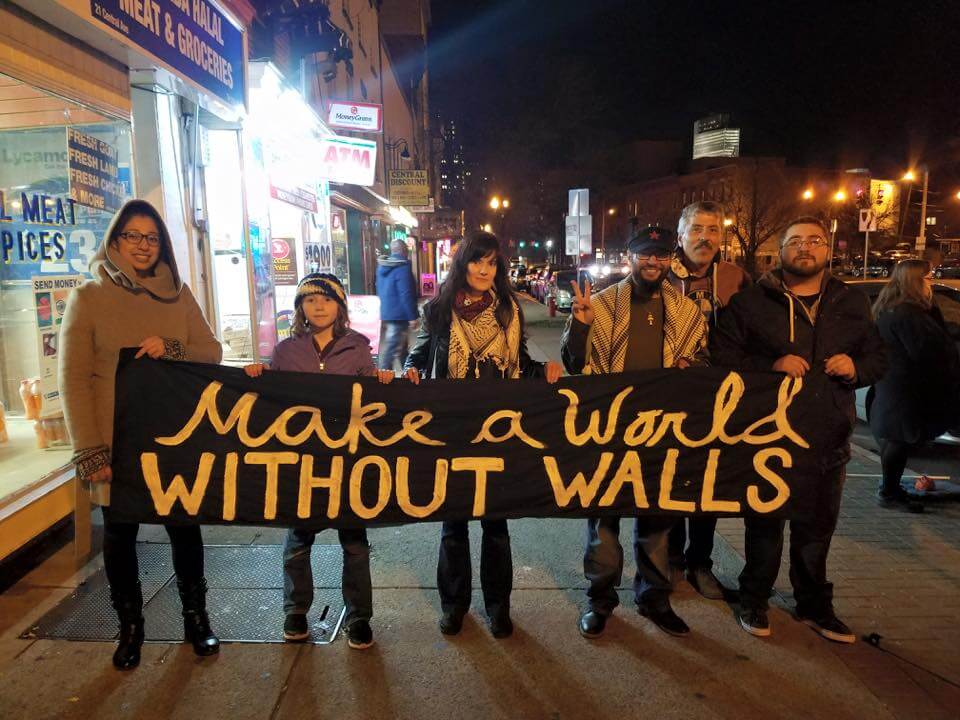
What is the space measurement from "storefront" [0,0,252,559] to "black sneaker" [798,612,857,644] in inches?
177

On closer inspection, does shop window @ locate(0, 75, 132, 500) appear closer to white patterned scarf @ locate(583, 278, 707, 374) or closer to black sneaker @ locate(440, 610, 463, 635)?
black sneaker @ locate(440, 610, 463, 635)

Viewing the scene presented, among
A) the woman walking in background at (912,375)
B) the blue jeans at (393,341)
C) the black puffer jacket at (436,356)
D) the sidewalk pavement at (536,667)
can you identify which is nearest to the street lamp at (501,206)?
the blue jeans at (393,341)

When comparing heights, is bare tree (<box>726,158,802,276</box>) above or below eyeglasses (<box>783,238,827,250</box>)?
above

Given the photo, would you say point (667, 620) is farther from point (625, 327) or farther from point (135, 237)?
point (135, 237)

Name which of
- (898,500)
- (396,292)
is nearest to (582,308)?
(898,500)

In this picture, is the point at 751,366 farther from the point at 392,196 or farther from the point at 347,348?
the point at 392,196

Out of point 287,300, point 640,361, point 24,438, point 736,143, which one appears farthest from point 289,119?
point 736,143

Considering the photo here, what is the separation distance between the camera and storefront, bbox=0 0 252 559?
13.6 feet

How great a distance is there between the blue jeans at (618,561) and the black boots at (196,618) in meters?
Result: 1.89

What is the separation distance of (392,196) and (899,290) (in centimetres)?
1550

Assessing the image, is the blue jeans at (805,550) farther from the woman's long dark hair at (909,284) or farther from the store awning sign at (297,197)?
the store awning sign at (297,197)

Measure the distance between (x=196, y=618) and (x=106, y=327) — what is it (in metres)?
1.45

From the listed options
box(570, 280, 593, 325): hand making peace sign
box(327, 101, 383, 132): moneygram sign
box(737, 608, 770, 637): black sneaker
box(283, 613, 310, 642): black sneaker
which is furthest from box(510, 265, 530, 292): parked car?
box(283, 613, 310, 642): black sneaker

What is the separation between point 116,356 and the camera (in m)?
2.99
